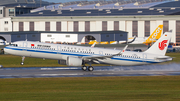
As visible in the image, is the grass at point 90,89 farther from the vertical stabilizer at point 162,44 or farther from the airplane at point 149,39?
the airplane at point 149,39

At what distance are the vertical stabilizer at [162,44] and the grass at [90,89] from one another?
34.2ft

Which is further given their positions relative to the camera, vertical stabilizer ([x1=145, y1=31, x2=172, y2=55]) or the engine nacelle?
vertical stabilizer ([x1=145, y1=31, x2=172, y2=55])

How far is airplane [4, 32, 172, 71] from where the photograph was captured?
4409cm

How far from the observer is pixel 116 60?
45.9 m

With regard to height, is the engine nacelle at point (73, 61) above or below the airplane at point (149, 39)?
below

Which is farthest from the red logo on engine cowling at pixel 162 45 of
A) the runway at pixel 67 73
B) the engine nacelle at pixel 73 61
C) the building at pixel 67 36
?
the building at pixel 67 36

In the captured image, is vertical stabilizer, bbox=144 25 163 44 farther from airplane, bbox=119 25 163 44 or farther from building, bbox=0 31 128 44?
building, bbox=0 31 128 44

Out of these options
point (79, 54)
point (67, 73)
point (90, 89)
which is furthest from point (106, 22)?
point (90, 89)

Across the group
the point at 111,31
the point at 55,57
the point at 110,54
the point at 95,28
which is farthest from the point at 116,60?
the point at 95,28

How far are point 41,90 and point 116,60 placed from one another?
787 inches

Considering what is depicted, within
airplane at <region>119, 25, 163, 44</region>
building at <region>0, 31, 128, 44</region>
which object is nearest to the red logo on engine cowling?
airplane at <region>119, 25, 163, 44</region>

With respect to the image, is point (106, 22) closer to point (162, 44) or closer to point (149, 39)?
point (149, 39)

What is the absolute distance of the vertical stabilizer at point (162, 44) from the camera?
4634cm

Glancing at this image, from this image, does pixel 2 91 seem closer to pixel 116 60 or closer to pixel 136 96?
pixel 136 96
